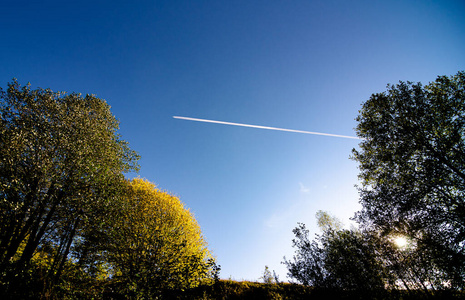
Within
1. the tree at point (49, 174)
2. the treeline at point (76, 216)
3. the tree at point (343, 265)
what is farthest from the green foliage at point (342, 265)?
the tree at point (49, 174)

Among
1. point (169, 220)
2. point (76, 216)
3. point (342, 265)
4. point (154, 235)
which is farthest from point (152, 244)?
point (342, 265)

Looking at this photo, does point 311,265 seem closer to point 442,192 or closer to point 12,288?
point 442,192

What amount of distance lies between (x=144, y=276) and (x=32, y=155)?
10.9 meters

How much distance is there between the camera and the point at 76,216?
12.7 meters

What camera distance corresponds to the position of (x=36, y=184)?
1110cm

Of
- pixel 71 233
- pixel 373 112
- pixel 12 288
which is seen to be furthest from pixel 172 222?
pixel 373 112

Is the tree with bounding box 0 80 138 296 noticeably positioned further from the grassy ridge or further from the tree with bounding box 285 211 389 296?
the tree with bounding box 285 211 389 296

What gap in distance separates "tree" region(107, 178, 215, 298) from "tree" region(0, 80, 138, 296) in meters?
2.46

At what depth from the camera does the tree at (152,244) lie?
9.20m

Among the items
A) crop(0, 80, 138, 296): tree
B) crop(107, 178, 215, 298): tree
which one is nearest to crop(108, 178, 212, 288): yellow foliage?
crop(107, 178, 215, 298): tree

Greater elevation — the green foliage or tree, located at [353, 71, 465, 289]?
tree, located at [353, 71, 465, 289]

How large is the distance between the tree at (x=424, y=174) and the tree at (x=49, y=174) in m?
21.3

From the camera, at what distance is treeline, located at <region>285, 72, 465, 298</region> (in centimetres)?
1066

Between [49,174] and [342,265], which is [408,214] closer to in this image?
[342,265]
